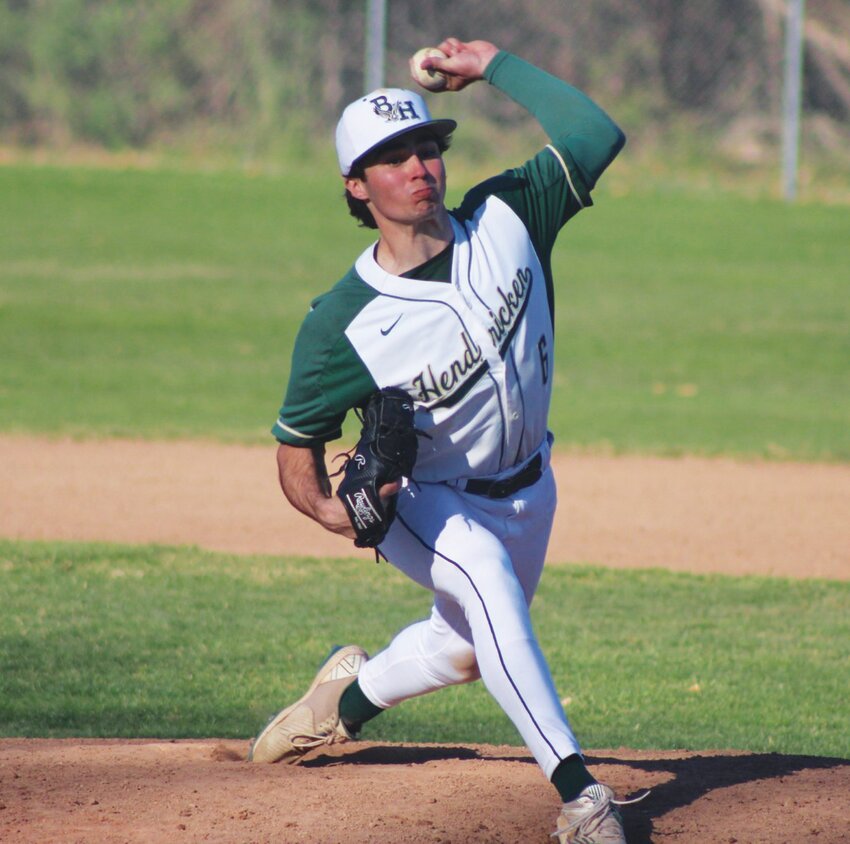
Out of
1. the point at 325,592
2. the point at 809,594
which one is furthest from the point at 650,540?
the point at 325,592

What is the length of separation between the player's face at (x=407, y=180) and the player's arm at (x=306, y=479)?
27.0 inches

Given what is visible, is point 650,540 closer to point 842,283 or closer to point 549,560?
point 549,560

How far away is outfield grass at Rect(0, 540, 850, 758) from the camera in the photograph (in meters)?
5.60

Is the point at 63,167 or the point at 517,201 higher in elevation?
the point at 517,201

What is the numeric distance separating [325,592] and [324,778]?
2.96 m

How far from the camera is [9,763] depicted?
454cm

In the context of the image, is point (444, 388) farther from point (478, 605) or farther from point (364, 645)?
point (364, 645)

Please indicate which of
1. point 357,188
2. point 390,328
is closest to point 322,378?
point 390,328

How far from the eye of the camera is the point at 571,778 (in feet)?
12.3

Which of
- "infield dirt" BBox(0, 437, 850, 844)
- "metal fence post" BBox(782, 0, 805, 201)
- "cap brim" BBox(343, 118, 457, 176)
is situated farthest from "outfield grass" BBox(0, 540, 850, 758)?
"metal fence post" BBox(782, 0, 805, 201)

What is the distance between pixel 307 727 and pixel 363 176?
176 cm

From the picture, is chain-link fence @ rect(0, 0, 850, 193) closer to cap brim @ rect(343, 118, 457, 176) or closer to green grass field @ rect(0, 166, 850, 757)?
green grass field @ rect(0, 166, 850, 757)

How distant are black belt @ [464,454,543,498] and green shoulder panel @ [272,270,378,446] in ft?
1.35

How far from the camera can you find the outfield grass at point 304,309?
11.8 metres
